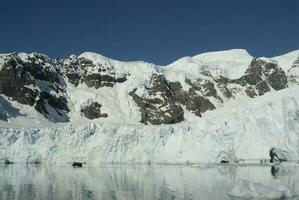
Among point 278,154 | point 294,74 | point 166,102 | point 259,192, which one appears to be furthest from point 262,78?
point 259,192

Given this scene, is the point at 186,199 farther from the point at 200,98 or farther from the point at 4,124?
the point at 200,98

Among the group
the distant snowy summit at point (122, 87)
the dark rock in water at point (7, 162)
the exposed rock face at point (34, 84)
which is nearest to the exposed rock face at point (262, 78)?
the distant snowy summit at point (122, 87)

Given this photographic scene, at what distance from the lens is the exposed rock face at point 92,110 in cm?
11838

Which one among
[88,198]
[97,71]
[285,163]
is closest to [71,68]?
[97,71]

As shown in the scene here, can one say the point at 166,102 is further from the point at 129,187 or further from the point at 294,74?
the point at 129,187

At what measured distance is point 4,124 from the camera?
91.7 m

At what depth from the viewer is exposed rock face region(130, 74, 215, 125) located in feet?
398

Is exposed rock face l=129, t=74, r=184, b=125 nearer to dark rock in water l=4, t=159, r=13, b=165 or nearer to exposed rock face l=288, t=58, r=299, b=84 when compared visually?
exposed rock face l=288, t=58, r=299, b=84

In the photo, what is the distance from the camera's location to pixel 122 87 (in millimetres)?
132000

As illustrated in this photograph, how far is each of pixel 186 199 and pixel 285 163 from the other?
3021cm

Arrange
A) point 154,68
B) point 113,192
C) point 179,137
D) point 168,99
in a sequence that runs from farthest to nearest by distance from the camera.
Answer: point 154,68 < point 168,99 < point 179,137 < point 113,192

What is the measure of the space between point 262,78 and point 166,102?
97.6 ft

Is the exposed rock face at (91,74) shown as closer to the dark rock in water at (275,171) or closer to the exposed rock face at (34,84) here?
the exposed rock face at (34,84)

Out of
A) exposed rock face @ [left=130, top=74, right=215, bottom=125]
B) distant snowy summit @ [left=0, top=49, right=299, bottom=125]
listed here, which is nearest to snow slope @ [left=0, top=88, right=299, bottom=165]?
distant snowy summit @ [left=0, top=49, right=299, bottom=125]
